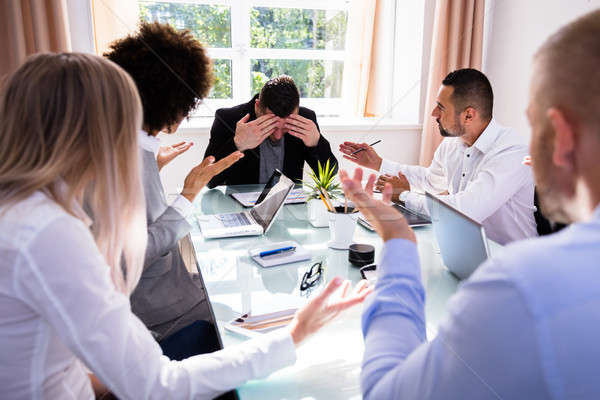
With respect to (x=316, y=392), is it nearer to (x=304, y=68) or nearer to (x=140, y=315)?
(x=140, y=315)

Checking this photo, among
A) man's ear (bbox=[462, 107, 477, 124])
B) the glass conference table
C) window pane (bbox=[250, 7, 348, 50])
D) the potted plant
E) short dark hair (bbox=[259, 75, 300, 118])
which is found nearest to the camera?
the glass conference table

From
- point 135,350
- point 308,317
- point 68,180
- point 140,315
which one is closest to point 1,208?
point 68,180

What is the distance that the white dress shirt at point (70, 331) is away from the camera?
54 centimetres

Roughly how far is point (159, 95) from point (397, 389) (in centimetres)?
97

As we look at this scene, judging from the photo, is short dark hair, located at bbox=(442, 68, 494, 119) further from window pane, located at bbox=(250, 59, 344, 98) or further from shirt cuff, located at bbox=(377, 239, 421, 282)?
window pane, located at bbox=(250, 59, 344, 98)

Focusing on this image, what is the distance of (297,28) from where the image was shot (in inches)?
121

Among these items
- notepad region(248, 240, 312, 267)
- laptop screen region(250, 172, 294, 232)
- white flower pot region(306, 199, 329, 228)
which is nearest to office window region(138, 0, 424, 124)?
laptop screen region(250, 172, 294, 232)

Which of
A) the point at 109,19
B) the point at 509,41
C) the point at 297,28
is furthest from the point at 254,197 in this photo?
the point at 297,28

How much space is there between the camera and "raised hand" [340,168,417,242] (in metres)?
0.69

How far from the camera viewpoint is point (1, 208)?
0.59 metres

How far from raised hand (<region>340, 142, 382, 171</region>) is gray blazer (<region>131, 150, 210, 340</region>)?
0.92 meters

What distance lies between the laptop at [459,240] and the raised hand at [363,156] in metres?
0.79

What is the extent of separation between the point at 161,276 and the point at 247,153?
3.12 feet

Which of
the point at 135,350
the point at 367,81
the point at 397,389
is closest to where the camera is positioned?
the point at 397,389
